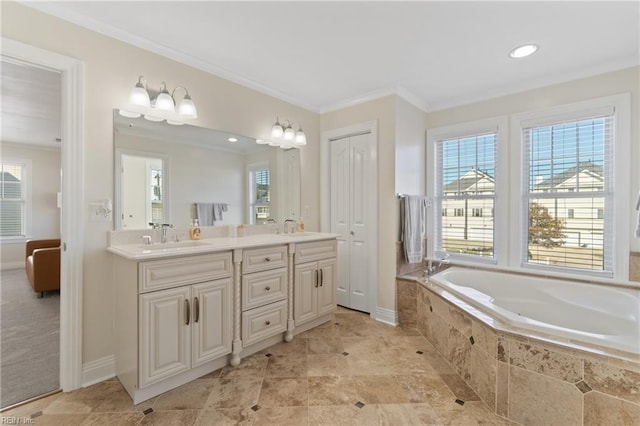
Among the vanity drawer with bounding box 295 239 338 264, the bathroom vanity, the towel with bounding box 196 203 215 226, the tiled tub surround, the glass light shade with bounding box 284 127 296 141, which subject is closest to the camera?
the tiled tub surround

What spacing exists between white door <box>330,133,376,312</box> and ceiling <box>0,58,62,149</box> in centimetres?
253

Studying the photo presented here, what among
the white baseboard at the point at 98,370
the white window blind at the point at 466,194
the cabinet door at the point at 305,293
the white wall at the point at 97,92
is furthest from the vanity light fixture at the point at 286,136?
the white baseboard at the point at 98,370

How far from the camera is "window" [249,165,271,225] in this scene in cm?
282

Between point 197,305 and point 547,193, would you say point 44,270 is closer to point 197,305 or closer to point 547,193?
point 197,305

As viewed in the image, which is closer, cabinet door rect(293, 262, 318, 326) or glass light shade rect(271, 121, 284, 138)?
cabinet door rect(293, 262, 318, 326)

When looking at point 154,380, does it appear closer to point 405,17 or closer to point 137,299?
point 137,299

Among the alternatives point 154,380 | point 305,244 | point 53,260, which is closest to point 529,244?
point 305,244

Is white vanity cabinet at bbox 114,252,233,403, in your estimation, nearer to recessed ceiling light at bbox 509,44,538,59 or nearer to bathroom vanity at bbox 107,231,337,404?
bathroom vanity at bbox 107,231,337,404

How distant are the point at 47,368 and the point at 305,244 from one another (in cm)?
209

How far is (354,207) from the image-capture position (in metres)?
3.26

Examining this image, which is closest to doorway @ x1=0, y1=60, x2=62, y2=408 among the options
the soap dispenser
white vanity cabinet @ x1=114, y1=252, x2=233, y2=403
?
white vanity cabinet @ x1=114, y1=252, x2=233, y2=403

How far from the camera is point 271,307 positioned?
2344 mm

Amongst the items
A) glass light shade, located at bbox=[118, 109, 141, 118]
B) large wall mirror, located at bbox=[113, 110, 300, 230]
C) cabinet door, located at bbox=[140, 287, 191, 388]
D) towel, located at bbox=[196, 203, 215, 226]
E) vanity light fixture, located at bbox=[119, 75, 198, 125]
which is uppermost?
vanity light fixture, located at bbox=[119, 75, 198, 125]

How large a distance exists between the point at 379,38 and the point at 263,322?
2343 millimetres
